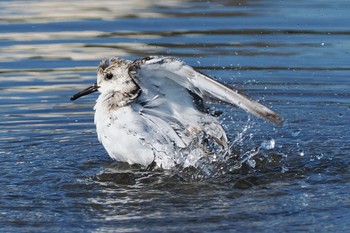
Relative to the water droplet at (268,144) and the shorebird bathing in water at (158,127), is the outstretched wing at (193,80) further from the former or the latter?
the water droplet at (268,144)

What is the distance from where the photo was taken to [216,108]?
436 inches

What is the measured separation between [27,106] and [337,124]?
326 cm

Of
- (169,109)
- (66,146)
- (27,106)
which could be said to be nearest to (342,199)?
(169,109)

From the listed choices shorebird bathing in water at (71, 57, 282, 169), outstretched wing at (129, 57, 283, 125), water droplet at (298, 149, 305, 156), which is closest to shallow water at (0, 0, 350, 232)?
water droplet at (298, 149, 305, 156)

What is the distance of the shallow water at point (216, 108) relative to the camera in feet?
25.6

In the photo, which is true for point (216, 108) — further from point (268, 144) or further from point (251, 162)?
point (251, 162)

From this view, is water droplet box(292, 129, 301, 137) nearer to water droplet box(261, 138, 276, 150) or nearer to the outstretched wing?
water droplet box(261, 138, 276, 150)

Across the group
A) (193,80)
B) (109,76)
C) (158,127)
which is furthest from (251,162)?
(109,76)

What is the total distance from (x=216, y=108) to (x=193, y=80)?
2.58 meters

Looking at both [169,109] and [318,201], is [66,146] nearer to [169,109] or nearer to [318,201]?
[169,109]

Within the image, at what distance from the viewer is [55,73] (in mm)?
12391

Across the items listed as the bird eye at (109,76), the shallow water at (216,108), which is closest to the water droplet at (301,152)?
the shallow water at (216,108)

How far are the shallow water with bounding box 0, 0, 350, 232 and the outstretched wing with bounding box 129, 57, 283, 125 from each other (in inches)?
26.3

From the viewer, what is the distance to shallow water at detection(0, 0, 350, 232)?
25.6 feet
